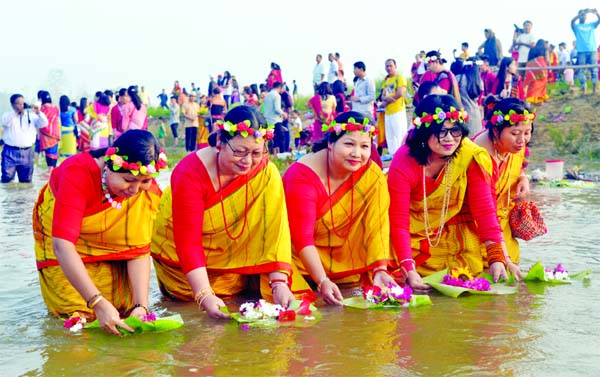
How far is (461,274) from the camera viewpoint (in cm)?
500

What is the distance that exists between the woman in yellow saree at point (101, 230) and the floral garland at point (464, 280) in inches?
72.2

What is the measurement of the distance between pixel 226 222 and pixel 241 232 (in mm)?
104

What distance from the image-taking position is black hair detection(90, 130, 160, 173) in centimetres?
384

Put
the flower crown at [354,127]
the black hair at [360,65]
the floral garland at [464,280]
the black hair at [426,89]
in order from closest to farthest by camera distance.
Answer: the flower crown at [354,127], the floral garland at [464,280], the black hair at [426,89], the black hair at [360,65]

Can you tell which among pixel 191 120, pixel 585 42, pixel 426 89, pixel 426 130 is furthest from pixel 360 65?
pixel 426 130

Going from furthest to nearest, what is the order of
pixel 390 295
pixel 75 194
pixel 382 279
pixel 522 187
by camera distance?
pixel 522 187, pixel 382 279, pixel 390 295, pixel 75 194

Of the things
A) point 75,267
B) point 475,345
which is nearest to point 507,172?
point 475,345

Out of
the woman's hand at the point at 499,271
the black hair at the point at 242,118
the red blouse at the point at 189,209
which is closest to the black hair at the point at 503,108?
the woman's hand at the point at 499,271

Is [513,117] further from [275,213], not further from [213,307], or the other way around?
[213,307]

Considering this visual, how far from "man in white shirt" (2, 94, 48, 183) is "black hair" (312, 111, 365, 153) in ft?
29.7

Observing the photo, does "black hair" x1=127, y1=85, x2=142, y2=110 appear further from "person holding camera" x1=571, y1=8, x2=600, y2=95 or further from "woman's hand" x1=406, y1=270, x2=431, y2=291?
"woman's hand" x1=406, y1=270, x2=431, y2=291

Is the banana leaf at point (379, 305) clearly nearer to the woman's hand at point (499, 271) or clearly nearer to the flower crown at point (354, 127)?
the woman's hand at point (499, 271)

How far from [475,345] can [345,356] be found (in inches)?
24.9

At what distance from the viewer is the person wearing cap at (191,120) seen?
742 inches
